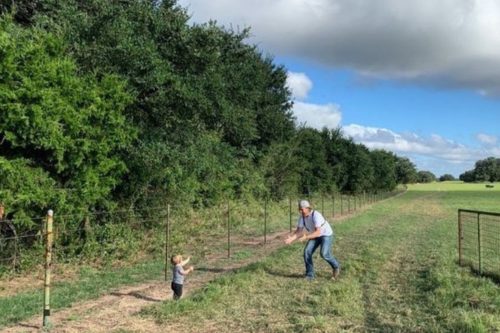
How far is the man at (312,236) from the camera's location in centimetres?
1155

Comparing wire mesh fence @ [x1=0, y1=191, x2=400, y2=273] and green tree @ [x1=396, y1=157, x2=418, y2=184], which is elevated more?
green tree @ [x1=396, y1=157, x2=418, y2=184]

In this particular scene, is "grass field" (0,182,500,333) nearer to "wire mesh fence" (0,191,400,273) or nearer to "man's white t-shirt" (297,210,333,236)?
"man's white t-shirt" (297,210,333,236)

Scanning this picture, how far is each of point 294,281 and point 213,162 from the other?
35.7 feet

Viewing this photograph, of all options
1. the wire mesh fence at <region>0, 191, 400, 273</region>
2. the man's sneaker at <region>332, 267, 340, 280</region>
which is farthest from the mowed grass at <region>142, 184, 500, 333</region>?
the wire mesh fence at <region>0, 191, 400, 273</region>

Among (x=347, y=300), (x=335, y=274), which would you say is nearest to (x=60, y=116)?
(x=335, y=274)

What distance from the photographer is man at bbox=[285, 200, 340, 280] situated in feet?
37.9

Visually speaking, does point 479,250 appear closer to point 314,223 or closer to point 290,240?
point 314,223

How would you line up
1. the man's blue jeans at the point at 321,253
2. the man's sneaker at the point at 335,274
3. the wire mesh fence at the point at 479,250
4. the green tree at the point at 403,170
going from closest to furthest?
the man's sneaker at the point at 335,274 → the man's blue jeans at the point at 321,253 → the wire mesh fence at the point at 479,250 → the green tree at the point at 403,170

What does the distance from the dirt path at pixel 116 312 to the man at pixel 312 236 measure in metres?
2.08

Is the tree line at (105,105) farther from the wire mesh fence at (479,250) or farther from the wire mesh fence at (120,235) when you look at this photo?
the wire mesh fence at (479,250)

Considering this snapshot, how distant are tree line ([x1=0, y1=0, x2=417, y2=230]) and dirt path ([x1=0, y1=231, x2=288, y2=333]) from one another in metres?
3.45

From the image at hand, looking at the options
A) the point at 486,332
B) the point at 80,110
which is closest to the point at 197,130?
the point at 80,110

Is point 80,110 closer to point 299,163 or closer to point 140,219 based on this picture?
point 140,219

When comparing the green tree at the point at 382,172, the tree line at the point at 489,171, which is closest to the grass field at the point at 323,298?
the green tree at the point at 382,172
